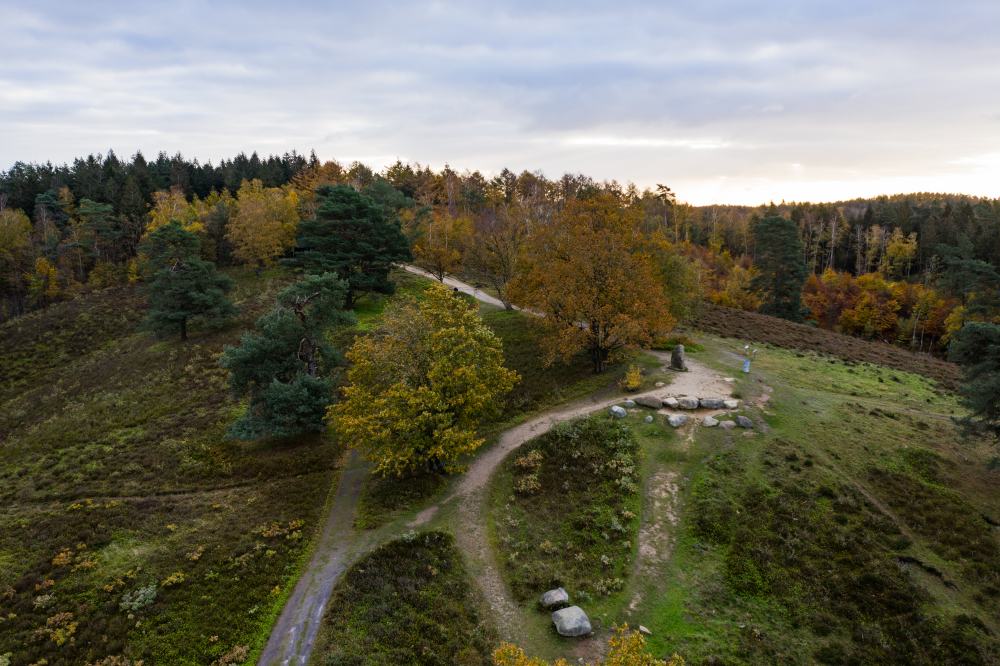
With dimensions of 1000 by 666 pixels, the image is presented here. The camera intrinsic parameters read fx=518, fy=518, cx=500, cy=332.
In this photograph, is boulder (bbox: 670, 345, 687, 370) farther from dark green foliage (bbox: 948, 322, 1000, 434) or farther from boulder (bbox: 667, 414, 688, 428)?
dark green foliage (bbox: 948, 322, 1000, 434)

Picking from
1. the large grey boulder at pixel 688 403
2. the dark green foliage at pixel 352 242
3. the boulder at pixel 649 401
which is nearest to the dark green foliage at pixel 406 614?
the boulder at pixel 649 401

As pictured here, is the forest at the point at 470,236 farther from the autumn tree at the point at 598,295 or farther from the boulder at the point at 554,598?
the boulder at the point at 554,598

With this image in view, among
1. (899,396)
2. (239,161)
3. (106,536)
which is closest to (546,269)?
(899,396)

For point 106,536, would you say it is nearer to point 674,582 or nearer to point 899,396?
Result: point 674,582

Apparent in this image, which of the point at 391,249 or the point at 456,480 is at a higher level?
the point at 391,249

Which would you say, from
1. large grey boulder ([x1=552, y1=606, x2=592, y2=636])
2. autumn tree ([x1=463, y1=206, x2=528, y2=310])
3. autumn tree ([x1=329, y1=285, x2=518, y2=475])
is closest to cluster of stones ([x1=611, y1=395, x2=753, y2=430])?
autumn tree ([x1=329, y1=285, x2=518, y2=475])
